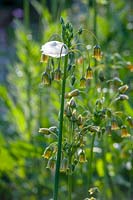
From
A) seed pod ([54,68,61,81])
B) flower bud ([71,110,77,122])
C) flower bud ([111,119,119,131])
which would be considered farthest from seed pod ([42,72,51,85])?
flower bud ([111,119,119,131])

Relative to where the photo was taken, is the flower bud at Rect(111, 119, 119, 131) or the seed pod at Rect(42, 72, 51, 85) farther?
the flower bud at Rect(111, 119, 119, 131)

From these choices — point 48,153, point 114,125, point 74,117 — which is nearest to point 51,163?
point 48,153

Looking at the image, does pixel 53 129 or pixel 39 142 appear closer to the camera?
pixel 53 129

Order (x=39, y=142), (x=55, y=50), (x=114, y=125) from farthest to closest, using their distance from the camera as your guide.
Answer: (x=39, y=142) → (x=114, y=125) → (x=55, y=50)

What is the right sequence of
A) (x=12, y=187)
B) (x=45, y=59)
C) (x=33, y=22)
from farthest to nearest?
(x=33, y=22) < (x=12, y=187) < (x=45, y=59)

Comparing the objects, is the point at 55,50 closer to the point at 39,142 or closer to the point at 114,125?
the point at 114,125

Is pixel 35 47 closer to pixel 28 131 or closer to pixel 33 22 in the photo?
pixel 28 131

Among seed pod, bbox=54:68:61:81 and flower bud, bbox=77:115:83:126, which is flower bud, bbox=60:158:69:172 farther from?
seed pod, bbox=54:68:61:81

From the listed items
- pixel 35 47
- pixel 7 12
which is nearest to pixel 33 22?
pixel 7 12
